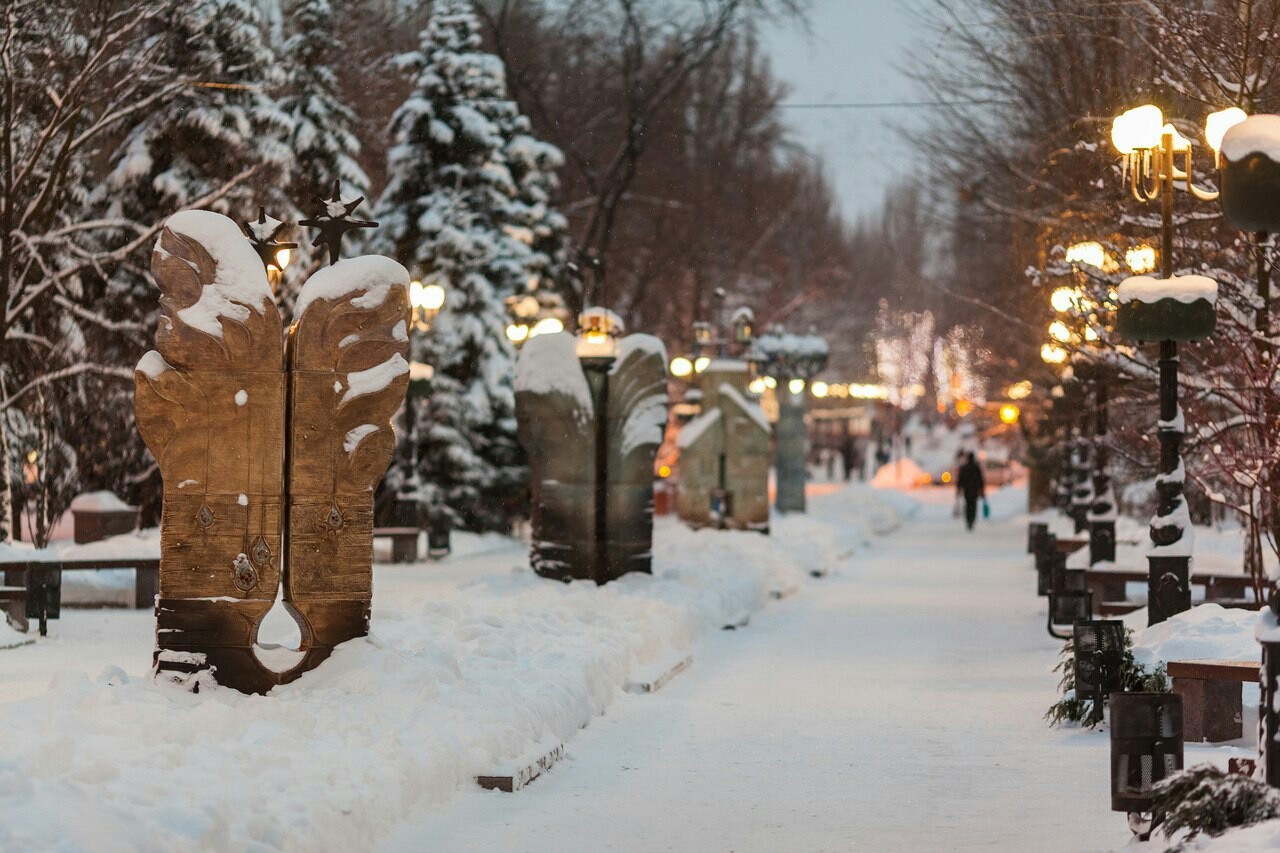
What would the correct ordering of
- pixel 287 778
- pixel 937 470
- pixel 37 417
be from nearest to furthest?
1. pixel 287 778
2. pixel 37 417
3. pixel 937 470

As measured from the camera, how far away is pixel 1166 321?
1497 cm

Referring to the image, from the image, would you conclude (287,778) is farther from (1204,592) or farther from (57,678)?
(1204,592)

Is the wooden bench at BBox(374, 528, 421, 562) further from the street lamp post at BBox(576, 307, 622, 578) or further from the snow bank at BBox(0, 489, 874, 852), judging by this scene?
the snow bank at BBox(0, 489, 874, 852)

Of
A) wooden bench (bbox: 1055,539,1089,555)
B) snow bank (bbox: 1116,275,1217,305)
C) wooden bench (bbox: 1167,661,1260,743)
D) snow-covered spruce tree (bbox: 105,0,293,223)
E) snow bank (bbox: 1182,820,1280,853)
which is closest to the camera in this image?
snow bank (bbox: 1182,820,1280,853)

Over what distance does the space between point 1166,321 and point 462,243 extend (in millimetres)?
27565

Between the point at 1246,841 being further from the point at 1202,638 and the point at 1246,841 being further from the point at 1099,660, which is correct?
the point at 1202,638

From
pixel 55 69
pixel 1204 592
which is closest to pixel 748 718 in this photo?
pixel 1204 592

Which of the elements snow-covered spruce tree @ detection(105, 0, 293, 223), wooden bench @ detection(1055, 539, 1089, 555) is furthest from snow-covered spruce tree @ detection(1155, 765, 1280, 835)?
snow-covered spruce tree @ detection(105, 0, 293, 223)

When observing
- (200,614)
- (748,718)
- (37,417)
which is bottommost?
(748,718)

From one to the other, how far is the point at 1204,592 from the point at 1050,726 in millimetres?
8439

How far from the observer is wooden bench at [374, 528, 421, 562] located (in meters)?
32.1

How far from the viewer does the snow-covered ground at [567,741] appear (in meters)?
8.72

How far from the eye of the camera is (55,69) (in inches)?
968

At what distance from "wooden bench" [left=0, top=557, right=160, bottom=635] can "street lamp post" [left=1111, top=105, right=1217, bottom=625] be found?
865 cm
